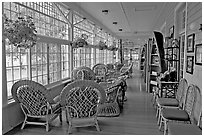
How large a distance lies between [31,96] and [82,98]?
3.01 feet

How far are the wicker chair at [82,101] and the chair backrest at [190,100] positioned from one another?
1.40 metres

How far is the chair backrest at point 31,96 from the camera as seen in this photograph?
11.1 feet

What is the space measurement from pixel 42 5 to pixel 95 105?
125 inches

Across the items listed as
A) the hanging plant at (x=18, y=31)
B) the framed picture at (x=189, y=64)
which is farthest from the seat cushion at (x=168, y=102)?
the hanging plant at (x=18, y=31)

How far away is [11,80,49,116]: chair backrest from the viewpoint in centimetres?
338

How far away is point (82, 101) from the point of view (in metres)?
3.36

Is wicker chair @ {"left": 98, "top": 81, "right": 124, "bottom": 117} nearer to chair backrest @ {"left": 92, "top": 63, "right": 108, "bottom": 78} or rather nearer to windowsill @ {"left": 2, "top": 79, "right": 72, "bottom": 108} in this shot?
windowsill @ {"left": 2, "top": 79, "right": 72, "bottom": 108}

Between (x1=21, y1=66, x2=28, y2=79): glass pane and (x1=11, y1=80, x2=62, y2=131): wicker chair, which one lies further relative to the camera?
(x1=21, y1=66, x2=28, y2=79): glass pane

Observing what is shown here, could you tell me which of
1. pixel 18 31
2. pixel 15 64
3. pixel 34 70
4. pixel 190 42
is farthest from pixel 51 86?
pixel 190 42

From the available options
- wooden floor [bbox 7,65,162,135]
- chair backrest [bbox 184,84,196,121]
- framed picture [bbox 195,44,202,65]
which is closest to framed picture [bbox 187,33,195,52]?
framed picture [bbox 195,44,202,65]

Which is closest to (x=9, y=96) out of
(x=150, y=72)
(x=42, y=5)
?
(x=42, y=5)

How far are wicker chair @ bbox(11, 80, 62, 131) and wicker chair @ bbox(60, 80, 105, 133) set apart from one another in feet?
1.16

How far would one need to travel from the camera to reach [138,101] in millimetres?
5703

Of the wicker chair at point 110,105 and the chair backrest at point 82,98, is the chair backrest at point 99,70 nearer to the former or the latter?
the wicker chair at point 110,105
